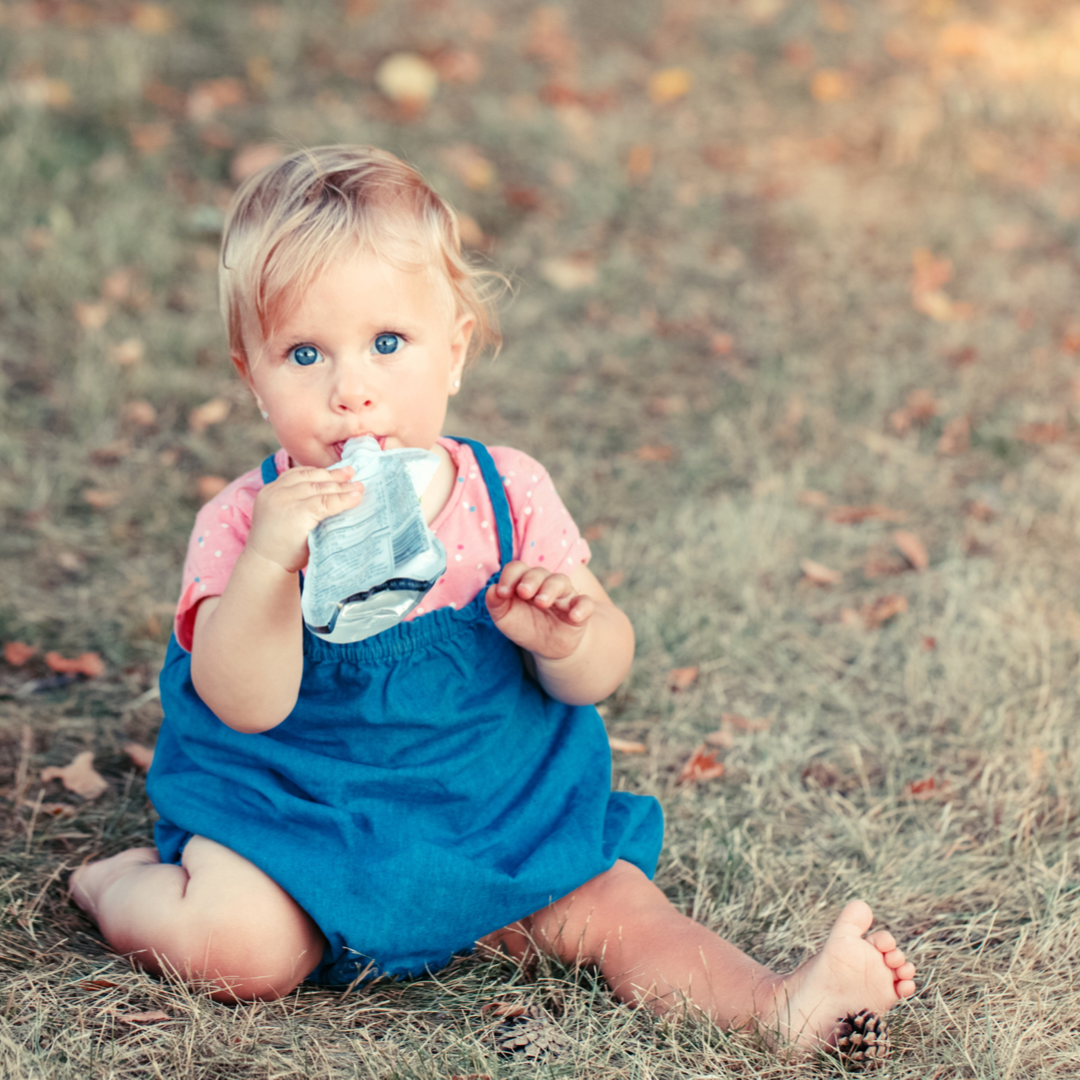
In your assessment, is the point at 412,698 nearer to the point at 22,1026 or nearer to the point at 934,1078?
the point at 22,1026

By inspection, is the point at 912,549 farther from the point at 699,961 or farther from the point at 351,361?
the point at 351,361

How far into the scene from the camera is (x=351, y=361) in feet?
6.04

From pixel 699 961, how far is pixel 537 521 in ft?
2.63

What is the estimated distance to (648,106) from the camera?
6.16 metres

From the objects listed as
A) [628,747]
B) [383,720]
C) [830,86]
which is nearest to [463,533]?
[383,720]

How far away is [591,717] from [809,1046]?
0.71 metres

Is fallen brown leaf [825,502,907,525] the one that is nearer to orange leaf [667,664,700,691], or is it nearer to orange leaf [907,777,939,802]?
orange leaf [667,664,700,691]

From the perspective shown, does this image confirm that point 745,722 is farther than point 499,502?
Yes

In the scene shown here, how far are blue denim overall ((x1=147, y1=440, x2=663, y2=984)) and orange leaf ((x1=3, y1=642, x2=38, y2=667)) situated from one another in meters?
0.93

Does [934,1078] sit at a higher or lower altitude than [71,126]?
Result: lower

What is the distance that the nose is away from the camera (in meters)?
1.82

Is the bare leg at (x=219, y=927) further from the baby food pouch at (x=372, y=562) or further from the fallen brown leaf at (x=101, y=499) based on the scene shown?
the fallen brown leaf at (x=101, y=499)

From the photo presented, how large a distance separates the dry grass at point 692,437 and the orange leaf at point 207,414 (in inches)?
1.4

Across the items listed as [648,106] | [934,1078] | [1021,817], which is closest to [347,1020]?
[934,1078]
